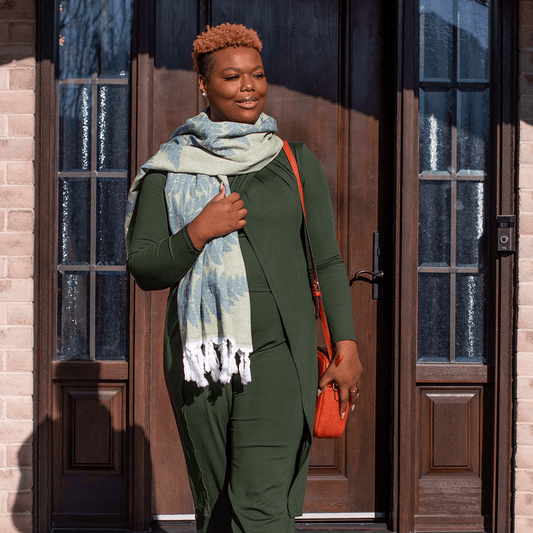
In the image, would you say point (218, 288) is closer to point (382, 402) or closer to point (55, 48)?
point (382, 402)

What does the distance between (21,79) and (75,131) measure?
35cm

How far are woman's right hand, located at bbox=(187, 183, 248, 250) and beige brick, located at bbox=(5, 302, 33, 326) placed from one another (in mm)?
1827

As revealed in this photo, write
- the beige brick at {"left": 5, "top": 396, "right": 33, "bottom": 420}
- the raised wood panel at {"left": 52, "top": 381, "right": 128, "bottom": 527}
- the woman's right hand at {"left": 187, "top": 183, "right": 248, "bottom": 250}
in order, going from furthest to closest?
the raised wood panel at {"left": 52, "top": 381, "right": 128, "bottom": 527}, the beige brick at {"left": 5, "top": 396, "right": 33, "bottom": 420}, the woman's right hand at {"left": 187, "top": 183, "right": 248, "bottom": 250}

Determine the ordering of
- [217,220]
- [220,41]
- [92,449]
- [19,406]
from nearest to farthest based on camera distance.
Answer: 1. [217,220]
2. [220,41]
3. [19,406]
4. [92,449]

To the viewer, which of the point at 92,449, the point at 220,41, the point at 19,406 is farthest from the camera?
the point at 92,449

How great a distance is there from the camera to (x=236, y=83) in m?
1.67

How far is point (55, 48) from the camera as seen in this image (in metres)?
3.17

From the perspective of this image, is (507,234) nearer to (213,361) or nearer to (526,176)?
(526,176)

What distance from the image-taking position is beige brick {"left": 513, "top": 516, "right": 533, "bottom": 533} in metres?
3.08

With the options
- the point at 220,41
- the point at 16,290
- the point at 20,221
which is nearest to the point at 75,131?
the point at 20,221

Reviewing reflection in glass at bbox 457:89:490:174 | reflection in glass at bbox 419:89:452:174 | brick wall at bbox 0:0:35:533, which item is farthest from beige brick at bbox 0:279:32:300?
reflection in glass at bbox 457:89:490:174

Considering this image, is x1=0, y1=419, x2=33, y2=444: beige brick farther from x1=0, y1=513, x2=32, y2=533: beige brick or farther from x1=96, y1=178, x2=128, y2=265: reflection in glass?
x1=96, y1=178, x2=128, y2=265: reflection in glass

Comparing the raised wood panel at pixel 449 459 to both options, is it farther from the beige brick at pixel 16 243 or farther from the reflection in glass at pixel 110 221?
the beige brick at pixel 16 243

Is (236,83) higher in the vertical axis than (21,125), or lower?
lower
